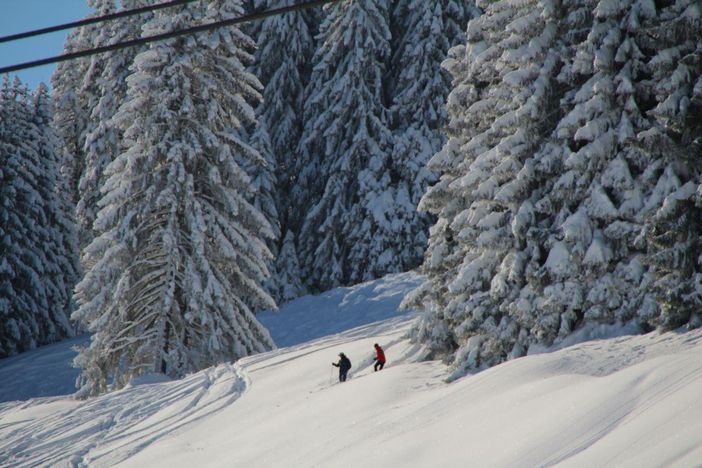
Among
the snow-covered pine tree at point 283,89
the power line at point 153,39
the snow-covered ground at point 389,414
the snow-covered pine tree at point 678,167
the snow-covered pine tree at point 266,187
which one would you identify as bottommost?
the snow-covered ground at point 389,414

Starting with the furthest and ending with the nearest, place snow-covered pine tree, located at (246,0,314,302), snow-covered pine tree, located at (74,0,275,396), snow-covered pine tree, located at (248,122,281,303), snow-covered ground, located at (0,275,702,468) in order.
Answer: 1. snow-covered pine tree, located at (246,0,314,302)
2. snow-covered pine tree, located at (248,122,281,303)
3. snow-covered pine tree, located at (74,0,275,396)
4. snow-covered ground, located at (0,275,702,468)

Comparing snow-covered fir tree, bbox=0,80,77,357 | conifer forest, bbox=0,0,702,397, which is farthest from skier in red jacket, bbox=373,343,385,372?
snow-covered fir tree, bbox=0,80,77,357

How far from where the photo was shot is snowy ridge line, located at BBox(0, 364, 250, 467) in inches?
605

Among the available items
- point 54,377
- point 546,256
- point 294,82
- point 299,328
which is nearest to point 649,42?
point 546,256

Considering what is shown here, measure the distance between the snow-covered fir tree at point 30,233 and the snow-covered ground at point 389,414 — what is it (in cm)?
1171

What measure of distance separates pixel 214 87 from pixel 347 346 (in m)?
8.65

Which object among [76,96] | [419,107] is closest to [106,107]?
[76,96]

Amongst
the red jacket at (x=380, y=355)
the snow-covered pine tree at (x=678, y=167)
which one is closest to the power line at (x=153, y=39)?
the snow-covered pine tree at (x=678, y=167)

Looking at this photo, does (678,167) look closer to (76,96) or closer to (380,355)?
(380,355)

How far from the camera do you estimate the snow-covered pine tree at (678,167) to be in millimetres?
10688

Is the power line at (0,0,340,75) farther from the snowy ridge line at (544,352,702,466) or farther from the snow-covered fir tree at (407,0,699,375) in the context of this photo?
the snow-covered fir tree at (407,0,699,375)

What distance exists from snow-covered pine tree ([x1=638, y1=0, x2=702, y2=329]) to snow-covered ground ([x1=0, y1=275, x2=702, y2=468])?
64cm

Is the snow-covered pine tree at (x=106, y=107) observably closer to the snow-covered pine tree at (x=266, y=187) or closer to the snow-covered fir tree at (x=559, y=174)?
the snow-covered pine tree at (x=266, y=187)

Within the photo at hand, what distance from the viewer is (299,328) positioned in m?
27.3
